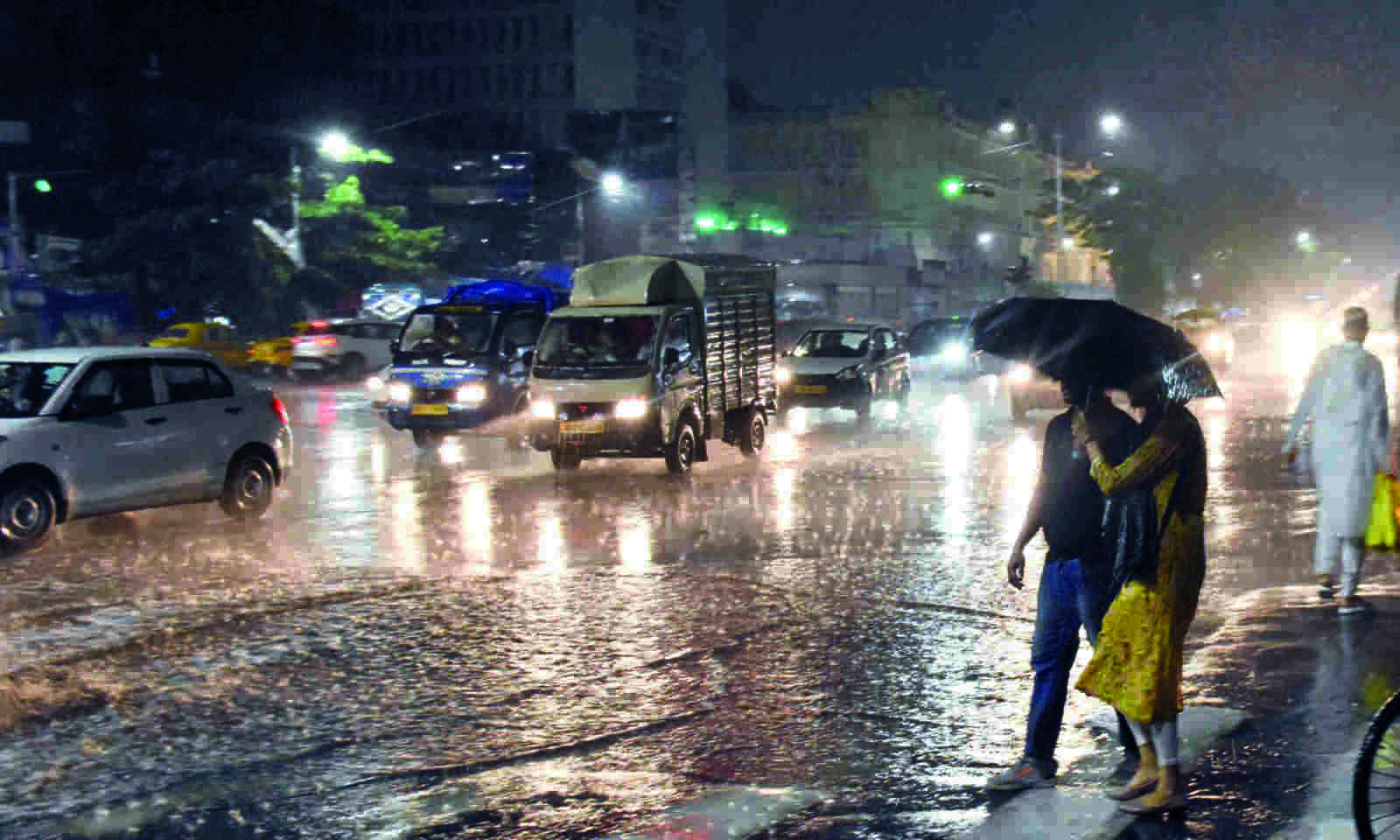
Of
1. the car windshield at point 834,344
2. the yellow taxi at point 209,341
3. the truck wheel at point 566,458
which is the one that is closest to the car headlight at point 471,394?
the truck wheel at point 566,458

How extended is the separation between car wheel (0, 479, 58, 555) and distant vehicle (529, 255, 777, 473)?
6912 mm

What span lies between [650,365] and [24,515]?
776cm

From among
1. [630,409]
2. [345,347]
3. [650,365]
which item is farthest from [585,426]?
[345,347]

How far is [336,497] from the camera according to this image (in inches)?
691

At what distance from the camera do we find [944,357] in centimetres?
4106

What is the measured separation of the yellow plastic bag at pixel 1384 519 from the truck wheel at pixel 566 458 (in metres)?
12.1

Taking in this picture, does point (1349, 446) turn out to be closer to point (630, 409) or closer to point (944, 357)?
point (630, 409)

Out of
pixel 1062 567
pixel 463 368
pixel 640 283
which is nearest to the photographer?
pixel 1062 567

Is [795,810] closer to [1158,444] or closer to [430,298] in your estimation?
[1158,444]

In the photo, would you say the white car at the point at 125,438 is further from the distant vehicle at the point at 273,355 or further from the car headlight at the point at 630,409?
the distant vehicle at the point at 273,355

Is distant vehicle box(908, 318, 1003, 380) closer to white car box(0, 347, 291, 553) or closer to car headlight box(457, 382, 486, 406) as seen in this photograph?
car headlight box(457, 382, 486, 406)

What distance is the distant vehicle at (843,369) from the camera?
29297 mm

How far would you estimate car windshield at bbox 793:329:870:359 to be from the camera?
30594 mm

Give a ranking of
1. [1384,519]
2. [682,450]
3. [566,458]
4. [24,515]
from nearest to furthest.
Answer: [1384,519]
[24,515]
[682,450]
[566,458]
